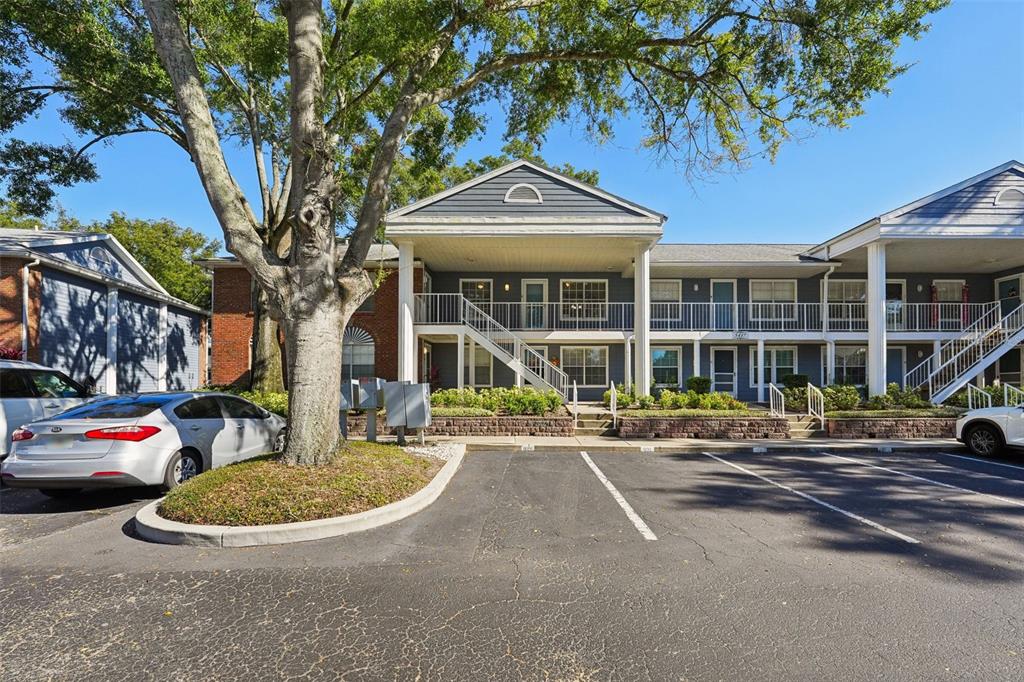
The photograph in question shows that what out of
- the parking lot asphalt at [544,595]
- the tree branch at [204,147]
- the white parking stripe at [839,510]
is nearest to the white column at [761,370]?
the white parking stripe at [839,510]

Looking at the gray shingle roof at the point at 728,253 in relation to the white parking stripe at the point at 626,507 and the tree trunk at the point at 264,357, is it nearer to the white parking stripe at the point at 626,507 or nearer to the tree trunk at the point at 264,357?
the white parking stripe at the point at 626,507

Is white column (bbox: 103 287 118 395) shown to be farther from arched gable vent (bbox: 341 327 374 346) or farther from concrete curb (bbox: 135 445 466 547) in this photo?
concrete curb (bbox: 135 445 466 547)

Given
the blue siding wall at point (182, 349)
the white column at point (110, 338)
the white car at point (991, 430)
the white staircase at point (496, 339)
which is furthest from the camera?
the blue siding wall at point (182, 349)

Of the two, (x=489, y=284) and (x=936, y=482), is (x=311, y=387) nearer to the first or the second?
(x=936, y=482)

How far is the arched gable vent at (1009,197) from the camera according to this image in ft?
47.3

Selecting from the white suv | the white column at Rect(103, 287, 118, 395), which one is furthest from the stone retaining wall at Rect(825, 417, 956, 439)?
the white column at Rect(103, 287, 118, 395)

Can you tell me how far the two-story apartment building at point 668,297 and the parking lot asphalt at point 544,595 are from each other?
346 inches

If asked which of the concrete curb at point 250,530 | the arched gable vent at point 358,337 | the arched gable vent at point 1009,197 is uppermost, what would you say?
the arched gable vent at point 1009,197

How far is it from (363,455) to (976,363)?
19200 millimetres

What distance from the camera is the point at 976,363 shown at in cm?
1502

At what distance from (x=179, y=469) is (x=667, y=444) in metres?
9.48

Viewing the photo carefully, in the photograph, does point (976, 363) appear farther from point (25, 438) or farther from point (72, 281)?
point (72, 281)

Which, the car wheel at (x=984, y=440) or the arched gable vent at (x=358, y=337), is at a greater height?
the arched gable vent at (x=358, y=337)

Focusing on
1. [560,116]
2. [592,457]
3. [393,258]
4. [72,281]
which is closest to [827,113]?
[560,116]
